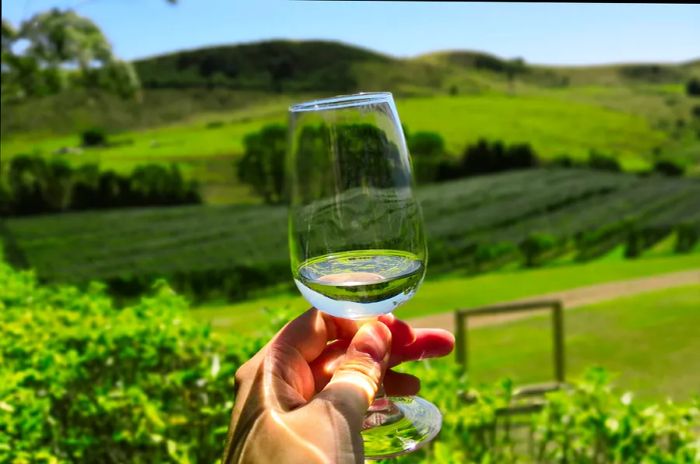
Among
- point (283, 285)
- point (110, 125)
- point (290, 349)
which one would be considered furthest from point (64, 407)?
point (110, 125)

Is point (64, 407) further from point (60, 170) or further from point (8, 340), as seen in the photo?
point (60, 170)

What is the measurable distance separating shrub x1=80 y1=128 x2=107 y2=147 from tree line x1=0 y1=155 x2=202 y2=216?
2.07 feet

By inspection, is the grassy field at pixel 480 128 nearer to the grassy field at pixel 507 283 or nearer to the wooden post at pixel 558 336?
the grassy field at pixel 507 283

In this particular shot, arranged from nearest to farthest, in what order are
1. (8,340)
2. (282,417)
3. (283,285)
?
(282,417) → (8,340) → (283,285)

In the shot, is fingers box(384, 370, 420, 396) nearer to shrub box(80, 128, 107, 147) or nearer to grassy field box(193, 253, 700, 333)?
grassy field box(193, 253, 700, 333)

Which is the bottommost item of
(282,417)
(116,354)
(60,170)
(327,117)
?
(60,170)

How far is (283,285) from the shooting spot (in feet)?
51.5

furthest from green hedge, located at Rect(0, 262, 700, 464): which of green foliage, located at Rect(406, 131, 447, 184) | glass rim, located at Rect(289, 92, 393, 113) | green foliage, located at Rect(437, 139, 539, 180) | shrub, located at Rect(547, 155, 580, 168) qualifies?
shrub, located at Rect(547, 155, 580, 168)

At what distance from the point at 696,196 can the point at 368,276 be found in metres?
17.3

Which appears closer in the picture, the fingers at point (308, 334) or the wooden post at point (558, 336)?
the fingers at point (308, 334)

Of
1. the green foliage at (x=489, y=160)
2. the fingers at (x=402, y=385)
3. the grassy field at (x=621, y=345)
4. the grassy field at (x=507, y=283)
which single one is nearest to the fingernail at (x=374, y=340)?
the fingers at (x=402, y=385)

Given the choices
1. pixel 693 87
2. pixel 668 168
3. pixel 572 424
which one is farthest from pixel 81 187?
pixel 572 424

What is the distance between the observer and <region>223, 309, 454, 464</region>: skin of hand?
92cm

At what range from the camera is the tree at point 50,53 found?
476 inches
